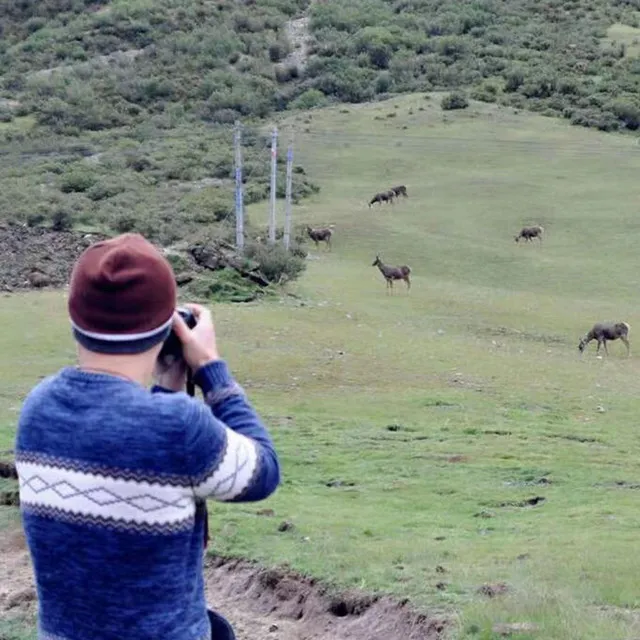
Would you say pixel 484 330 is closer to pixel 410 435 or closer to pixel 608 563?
pixel 410 435

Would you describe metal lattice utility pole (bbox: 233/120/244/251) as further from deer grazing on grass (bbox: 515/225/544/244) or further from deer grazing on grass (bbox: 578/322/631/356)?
deer grazing on grass (bbox: 515/225/544/244)

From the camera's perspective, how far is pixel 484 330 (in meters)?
29.1

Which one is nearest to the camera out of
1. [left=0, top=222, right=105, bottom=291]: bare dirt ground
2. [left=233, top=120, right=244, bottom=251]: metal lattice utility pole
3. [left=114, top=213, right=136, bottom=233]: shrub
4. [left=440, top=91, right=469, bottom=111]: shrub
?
[left=0, top=222, right=105, bottom=291]: bare dirt ground

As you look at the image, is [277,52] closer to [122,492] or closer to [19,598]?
[19,598]

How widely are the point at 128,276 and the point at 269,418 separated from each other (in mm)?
14297

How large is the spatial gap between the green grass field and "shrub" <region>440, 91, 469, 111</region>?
9.18 metres

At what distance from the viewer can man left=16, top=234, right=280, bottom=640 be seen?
12.0 ft

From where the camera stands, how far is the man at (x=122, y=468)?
144 inches

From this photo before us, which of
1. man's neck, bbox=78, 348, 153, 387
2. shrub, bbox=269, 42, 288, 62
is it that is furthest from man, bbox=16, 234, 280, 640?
shrub, bbox=269, 42, 288, 62

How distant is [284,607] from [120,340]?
18.0ft

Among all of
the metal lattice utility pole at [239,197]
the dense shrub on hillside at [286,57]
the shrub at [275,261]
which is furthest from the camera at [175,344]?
the dense shrub on hillside at [286,57]

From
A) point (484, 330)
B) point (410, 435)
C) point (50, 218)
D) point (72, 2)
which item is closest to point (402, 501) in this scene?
point (410, 435)

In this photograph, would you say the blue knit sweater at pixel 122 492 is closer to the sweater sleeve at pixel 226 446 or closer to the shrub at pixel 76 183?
the sweater sleeve at pixel 226 446

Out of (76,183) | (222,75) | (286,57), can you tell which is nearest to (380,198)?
(76,183)
